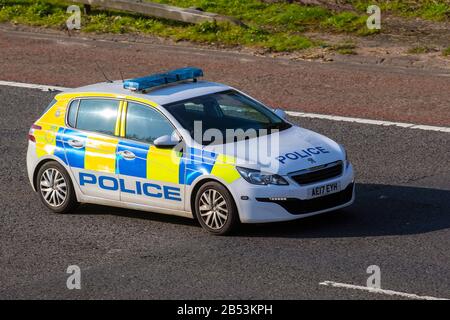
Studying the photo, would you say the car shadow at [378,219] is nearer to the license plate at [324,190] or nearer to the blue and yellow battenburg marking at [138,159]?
the license plate at [324,190]

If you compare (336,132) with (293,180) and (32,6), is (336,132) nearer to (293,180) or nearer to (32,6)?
(293,180)

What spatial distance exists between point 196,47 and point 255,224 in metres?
9.99

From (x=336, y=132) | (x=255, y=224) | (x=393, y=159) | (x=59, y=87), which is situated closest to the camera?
(x=255, y=224)

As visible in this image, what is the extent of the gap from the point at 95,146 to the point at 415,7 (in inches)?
473

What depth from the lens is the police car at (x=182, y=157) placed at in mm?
12617

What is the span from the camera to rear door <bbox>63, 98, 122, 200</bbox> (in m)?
13.5

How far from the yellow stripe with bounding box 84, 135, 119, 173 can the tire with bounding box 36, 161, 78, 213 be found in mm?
416

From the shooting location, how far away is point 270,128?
13.6 meters

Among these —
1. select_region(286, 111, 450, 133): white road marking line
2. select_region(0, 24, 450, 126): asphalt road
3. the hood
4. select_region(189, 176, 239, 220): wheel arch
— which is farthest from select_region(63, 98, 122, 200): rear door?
select_region(0, 24, 450, 126): asphalt road

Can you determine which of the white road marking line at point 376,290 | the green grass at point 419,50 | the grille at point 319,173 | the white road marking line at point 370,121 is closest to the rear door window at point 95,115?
the grille at point 319,173

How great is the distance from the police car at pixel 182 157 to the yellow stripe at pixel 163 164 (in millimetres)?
11

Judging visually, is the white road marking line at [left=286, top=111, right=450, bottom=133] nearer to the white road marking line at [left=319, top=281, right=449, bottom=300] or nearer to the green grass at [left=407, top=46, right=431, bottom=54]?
the green grass at [left=407, top=46, right=431, bottom=54]

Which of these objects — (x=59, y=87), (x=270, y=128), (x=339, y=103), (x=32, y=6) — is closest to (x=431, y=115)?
(x=339, y=103)

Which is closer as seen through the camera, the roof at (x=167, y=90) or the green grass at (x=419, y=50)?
the roof at (x=167, y=90)
